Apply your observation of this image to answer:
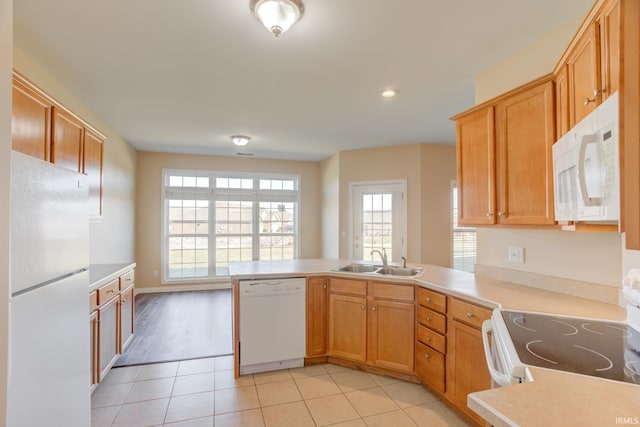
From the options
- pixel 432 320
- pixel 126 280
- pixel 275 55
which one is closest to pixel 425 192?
pixel 432 320

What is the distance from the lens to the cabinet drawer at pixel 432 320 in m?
2.24

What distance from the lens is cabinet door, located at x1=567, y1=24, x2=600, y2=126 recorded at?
138 centimetres

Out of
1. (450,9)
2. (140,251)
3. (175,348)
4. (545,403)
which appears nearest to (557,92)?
(450,9)

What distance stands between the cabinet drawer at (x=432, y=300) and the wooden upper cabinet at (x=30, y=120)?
2.80m

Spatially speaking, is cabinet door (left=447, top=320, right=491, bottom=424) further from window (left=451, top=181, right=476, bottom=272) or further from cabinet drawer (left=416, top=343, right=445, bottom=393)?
window (left=451, top=181, right=476, bottom=272)

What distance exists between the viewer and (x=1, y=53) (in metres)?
0.99

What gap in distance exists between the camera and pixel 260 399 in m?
2.38

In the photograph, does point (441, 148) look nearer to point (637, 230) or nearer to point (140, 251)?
point (637, 230)

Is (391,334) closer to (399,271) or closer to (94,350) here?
(399,271)

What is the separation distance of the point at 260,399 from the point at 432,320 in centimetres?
143

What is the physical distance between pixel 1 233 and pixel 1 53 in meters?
0.57

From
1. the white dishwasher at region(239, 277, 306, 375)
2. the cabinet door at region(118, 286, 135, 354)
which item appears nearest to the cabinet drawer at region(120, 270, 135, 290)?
the cabinet door at region(118, 286, 135, 354)

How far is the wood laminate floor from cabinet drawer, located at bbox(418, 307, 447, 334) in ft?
6.58

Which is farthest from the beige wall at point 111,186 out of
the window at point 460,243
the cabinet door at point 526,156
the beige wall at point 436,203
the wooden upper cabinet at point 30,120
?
the window at point 460,243
